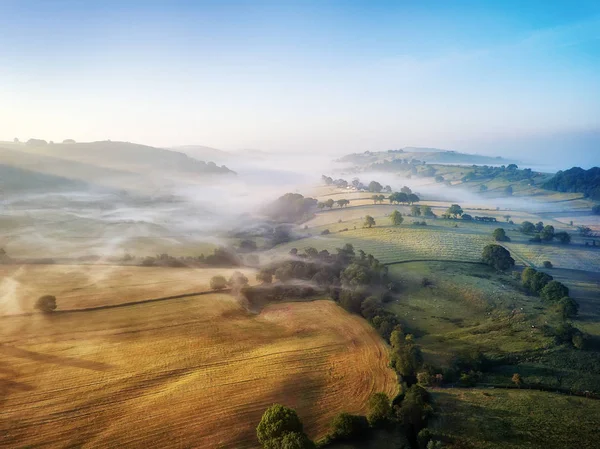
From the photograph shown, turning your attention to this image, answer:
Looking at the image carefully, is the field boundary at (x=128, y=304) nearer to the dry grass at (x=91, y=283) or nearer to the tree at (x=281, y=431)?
the dry grass at (x=91, y=283)

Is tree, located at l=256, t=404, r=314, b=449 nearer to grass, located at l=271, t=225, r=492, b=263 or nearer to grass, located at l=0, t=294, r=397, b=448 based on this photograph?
grass, located at l=0, t=294, r=397, b=448

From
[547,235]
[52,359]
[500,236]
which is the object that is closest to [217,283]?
[52,359]

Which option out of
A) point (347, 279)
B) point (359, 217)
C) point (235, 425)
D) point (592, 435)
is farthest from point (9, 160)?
point (592, 435)

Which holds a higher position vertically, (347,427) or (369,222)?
(369,222)

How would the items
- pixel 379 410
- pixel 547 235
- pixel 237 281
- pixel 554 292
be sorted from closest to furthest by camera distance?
pixel 379 410
pixel 554 292
pixel 237 281
pixel 547 235

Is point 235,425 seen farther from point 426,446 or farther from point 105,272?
point 105,272

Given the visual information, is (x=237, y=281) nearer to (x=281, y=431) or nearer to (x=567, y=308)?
(x=281, y=431)
